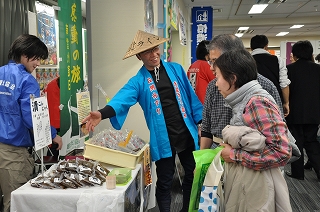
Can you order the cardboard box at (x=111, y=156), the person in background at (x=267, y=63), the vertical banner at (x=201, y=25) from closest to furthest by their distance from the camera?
1. the cardboard box at (x=111, y=156)
2. the person in background at (x=267, y=63)
3. the vertical banner at (x=201, y=25)

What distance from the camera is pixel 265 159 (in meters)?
1.37

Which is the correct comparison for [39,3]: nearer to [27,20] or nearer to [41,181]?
[27,20]

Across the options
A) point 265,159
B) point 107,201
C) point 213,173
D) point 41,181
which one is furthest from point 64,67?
point 265,159

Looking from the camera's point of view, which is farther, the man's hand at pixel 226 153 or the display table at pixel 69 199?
the display table at pixel 69 199

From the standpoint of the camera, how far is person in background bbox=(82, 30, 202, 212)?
2338 mm

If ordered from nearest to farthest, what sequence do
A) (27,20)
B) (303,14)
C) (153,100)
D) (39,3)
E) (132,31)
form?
(153,100)
(132,31)
(27,20)
(39,3)
(303,14)

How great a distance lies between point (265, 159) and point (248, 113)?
207 millimetres

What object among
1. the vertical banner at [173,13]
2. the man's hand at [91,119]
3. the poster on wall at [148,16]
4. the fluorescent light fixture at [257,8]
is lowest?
the man's hand at [91,119]

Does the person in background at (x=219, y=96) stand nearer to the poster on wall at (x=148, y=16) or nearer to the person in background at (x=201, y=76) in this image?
the poster on wall at (x=148, y=16)

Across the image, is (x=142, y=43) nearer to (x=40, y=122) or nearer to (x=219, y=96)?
(x=219, y=96)

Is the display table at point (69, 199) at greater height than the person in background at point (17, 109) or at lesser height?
lesser

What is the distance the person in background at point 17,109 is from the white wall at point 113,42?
0.92 meters

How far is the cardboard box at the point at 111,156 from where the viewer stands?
2.06m

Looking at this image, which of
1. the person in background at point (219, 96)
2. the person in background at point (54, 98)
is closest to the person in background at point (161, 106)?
the person in background at point (219, 96)
